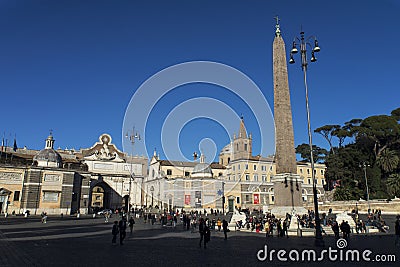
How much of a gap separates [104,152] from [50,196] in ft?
61.7

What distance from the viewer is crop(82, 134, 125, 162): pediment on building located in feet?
186

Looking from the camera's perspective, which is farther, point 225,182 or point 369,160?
point 225,182

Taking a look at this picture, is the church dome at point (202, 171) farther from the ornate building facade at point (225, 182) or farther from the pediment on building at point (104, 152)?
the pediment on building at point (104, 152)

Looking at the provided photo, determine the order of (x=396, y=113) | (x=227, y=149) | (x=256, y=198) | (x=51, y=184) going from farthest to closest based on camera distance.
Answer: (x=227, y=149)
(x=256, y=198)
(x=396, y=113)
(x=51, y=184)

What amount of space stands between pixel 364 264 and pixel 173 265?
5.20 metres

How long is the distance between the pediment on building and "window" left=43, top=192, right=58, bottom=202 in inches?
634

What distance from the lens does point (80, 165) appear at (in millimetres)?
51938

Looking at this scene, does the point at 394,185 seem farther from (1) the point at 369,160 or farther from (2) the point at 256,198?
(2) the point at 256,198

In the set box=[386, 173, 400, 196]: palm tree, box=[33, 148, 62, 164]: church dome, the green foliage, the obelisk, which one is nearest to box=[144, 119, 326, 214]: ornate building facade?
the green foliage

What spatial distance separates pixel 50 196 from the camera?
39.7 meters

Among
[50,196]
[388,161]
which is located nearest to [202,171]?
[50,196]

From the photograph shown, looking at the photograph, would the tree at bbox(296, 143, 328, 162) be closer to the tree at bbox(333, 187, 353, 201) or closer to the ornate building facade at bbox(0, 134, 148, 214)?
the tree at bbox(333, 187, 353, 201)

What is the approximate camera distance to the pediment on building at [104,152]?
56.8 metres

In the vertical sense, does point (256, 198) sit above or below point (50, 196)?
above
